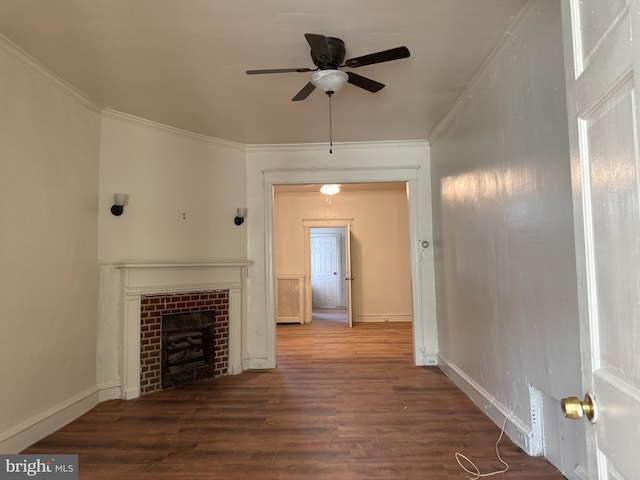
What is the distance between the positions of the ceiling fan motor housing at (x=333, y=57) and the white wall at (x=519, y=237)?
1.04m

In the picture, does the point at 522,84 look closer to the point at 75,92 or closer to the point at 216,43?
the point at 216,43

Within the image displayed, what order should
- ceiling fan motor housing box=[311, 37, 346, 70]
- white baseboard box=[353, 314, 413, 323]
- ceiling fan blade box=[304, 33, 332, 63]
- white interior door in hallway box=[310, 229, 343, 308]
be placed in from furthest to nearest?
1. white interior door in hallway box=[310, 229, 343, 308]
2. white baseboard box=[353, 314, 413, 323]
3. ceiling fan motor housing box=[311, 37, 346, 70]
4. ceiling fan blade box=[304, 33, 332, 63]

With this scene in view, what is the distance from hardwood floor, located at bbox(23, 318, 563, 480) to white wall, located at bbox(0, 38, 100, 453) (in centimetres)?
30

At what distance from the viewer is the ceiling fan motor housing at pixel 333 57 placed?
225cm

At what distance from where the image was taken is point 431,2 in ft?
6.56

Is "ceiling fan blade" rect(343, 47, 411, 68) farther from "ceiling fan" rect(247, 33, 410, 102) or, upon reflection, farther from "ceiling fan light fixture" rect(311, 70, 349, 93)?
"ceiling fan light fixture" rect(311, 70, 349, 93)

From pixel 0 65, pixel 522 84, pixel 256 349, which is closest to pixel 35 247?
pixel 0 65

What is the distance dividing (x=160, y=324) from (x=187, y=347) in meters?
0.39

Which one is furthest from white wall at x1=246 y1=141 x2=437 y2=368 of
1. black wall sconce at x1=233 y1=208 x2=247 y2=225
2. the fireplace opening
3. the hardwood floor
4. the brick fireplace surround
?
the hardwood floor

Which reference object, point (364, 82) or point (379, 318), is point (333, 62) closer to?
point (364, 82)

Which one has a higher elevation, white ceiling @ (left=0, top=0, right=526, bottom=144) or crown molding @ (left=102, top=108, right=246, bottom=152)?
white ceiling @ (left=0, top=0, right=526, bottom=144)

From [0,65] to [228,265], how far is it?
Answer: 7.94 feet

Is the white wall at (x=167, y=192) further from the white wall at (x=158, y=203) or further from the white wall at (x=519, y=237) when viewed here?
the white wall at (x=519, y=237)

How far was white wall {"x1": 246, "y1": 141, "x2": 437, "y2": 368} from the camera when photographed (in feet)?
14.0
